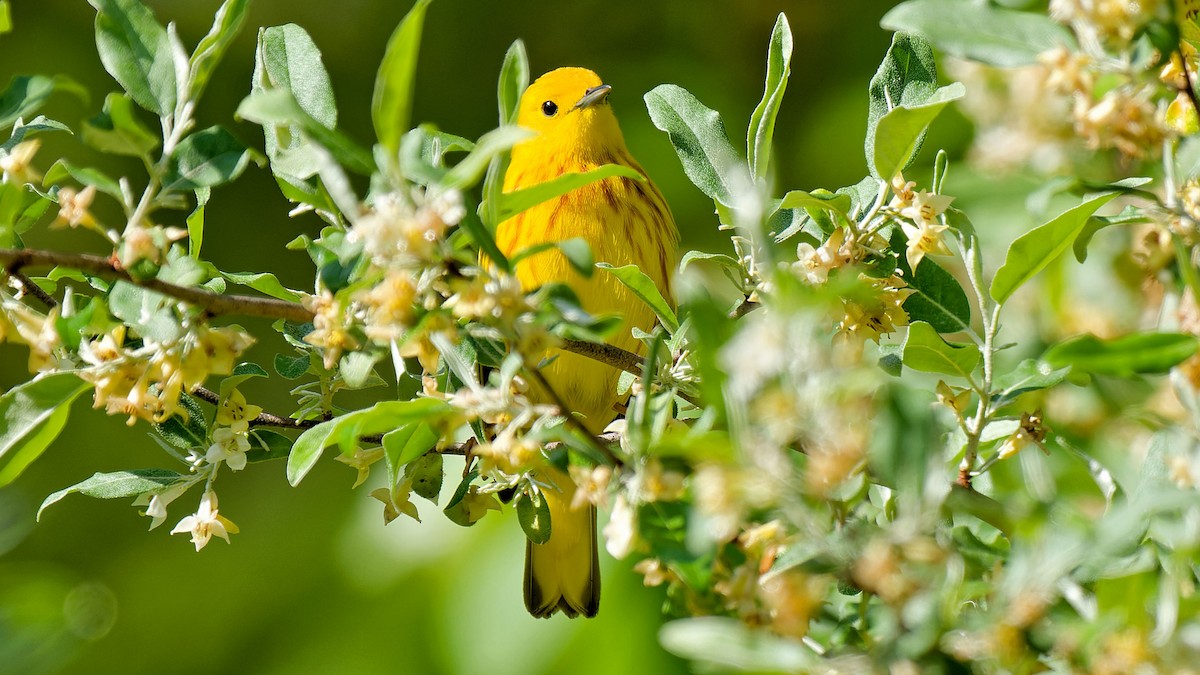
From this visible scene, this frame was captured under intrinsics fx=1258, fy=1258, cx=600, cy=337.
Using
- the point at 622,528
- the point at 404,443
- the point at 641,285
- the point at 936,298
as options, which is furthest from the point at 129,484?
the point at 936,298

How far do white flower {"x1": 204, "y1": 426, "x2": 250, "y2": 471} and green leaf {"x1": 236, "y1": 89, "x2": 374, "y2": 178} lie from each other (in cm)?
42

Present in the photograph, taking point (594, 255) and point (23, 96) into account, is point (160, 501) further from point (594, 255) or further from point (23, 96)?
point (594, 255)

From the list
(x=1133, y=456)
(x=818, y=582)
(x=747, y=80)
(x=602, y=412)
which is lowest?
(x=747, y=80)

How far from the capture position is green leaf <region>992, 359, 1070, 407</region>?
1.26 meters

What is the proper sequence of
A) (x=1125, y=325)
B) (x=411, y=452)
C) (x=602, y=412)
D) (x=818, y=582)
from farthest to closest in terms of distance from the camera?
(x=602, y=412), (x=1125, y=325), (x=411, y=452), (x=818, y=582)

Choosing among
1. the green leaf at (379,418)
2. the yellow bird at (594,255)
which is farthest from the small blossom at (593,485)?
the yellow bird at (594,255)

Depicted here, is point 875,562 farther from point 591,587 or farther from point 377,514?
point 377,514

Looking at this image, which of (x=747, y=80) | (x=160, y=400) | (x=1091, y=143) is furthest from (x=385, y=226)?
(x=747, y=80)

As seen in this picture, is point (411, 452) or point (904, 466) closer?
point (904, 466)

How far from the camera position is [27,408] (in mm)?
1151

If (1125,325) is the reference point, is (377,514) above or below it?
below

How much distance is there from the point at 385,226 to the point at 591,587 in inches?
80.2

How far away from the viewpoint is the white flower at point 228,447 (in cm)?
136

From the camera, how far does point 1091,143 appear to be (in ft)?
3.15
